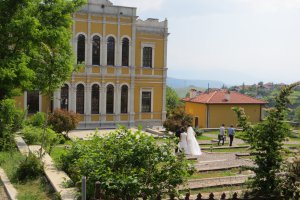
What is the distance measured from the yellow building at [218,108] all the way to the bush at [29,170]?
83.3ft

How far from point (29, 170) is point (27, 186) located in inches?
31.0

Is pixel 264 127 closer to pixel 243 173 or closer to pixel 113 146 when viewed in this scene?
pixel 113 146

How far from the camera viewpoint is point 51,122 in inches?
912

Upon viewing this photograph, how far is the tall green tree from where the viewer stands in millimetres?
12336

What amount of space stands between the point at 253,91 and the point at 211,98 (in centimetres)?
10859

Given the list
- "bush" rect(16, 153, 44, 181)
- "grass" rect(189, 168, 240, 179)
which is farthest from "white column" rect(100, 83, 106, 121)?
"bush" rect(16, 153, 44, 181)

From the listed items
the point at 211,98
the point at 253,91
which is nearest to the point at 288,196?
the point at 211,98

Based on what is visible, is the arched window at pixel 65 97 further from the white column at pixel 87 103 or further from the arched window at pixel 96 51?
the arched window at pixel 96 51

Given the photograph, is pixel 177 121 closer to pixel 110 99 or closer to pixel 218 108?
pixel 110 99

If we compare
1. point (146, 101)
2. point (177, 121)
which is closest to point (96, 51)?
point (146, 101)

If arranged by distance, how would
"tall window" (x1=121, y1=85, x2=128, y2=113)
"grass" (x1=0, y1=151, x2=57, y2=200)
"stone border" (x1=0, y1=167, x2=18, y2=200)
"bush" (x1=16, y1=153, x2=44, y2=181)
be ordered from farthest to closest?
"tall window" (x1=121, y1=85, x2=128, y2=113), "bush" (x1=16, y1=153, x2=44, y2=181), "stone border" (x1=0, y1=167, x2=18, y2=200), "grass" (x1=0, y1=151, x2=57, y2=200)

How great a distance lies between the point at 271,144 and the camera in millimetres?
9398

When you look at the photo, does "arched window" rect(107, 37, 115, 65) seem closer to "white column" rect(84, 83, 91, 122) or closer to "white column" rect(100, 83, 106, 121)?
"white column" rect(100, 83, 106, 121)

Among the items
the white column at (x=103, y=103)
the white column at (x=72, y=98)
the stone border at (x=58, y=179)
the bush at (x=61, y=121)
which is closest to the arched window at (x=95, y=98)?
the white column at (x=103, y=103)
